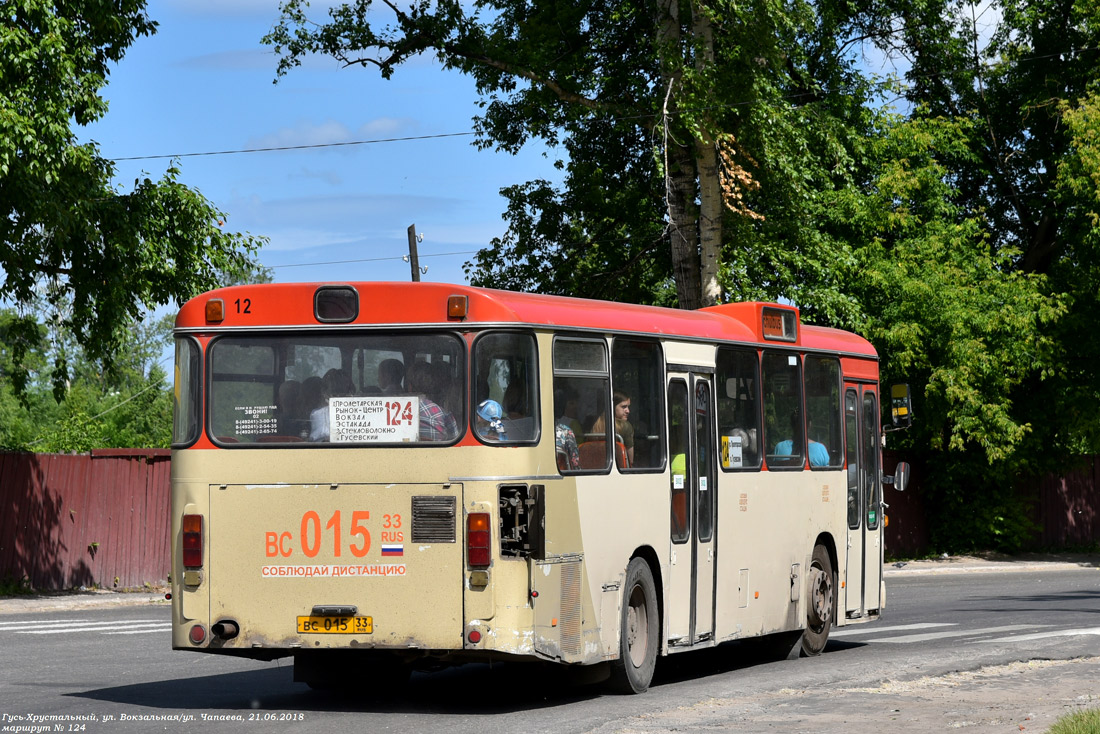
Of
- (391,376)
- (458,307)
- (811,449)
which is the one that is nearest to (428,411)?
(391,376)

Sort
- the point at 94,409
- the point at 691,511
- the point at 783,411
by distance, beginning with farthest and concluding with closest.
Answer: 1. the point at 94,409
2. the point at 783,411
3. the point at 691,511

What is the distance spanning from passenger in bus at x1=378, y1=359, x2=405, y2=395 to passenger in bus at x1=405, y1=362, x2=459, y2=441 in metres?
0.06

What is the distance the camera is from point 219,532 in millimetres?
10539

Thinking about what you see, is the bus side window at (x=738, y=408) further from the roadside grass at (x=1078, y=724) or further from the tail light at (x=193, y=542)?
the tail light at (x=193, y=542)

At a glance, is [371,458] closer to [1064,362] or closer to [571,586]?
[571,586]

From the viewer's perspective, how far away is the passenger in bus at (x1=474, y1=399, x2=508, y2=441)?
1034 centimetres

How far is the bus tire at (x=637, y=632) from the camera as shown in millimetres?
11422

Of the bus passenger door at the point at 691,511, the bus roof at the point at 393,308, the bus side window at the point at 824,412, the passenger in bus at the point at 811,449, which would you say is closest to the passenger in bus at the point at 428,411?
the bus roof at the point at 393,308

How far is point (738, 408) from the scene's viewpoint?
13555mm

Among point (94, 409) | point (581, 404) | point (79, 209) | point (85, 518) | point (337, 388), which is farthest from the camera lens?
point (94, 409)

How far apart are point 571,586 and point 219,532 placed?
2443mm

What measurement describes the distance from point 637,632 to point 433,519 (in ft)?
7.52

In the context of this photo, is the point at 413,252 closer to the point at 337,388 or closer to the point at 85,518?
the point at 85,518

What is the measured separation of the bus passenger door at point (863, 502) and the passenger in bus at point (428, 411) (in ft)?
21.7
